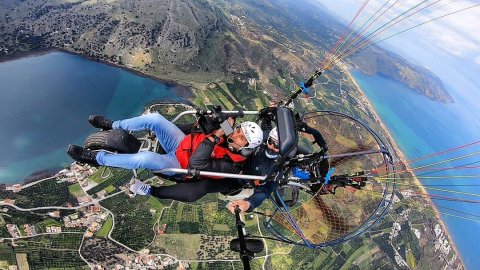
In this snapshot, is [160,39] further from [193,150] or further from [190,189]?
[190,189]

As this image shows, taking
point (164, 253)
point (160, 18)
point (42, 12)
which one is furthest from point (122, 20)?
point (164, 253)

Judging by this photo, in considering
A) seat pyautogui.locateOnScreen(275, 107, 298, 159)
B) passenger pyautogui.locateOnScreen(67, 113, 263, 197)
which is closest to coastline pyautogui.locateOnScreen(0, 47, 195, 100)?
passenger pyautogui.locateOnScreen(67, 113, 263, 197)

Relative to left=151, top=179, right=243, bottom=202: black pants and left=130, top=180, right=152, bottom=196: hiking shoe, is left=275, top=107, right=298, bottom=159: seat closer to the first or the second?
left=151, top=179, right=243, bottom=202: black pants

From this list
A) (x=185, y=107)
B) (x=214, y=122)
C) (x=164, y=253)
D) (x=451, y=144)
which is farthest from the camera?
(x=451, y=144)

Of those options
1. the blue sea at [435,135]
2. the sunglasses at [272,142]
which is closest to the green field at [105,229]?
the sunglasses at [272,142]

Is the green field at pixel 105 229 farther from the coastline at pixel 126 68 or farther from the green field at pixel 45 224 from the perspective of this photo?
the coastline at pixel 126 68

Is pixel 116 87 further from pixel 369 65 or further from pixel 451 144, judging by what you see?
pixel 369 65

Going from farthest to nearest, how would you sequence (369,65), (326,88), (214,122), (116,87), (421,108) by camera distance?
(369,65) < (421,108) < (326,88) < (116,87) < (214,122)
